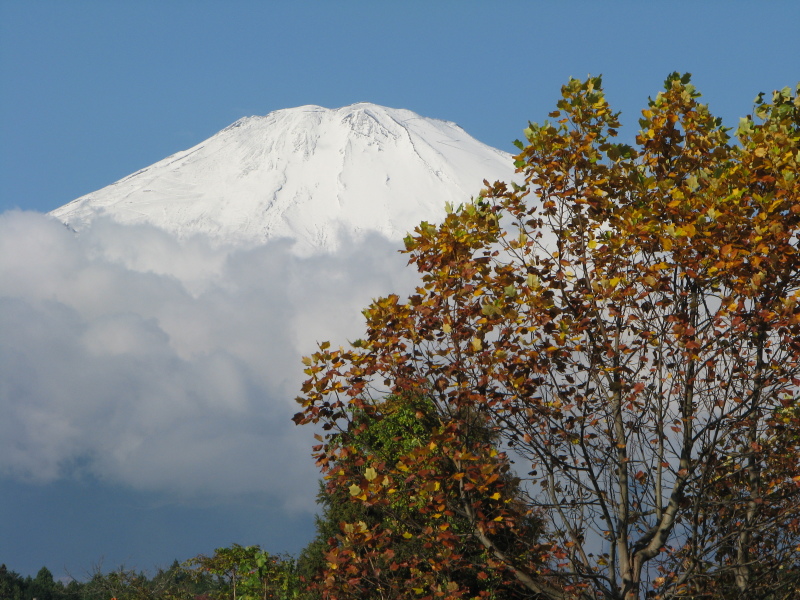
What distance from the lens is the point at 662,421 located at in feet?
20.8

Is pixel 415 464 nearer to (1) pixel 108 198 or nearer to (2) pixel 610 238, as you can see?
(2) pixel 610 238

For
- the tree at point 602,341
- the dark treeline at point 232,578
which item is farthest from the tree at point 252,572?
the tree at point 602,341

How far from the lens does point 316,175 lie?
129m

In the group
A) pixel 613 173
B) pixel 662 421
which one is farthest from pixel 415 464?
pixel 613 173

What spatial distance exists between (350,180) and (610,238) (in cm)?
12533

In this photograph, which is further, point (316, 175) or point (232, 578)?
point (316, 175)

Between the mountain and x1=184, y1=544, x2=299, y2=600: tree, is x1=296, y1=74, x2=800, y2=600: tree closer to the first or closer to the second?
x1=184, y1=544, x2=299, y2=600: tree

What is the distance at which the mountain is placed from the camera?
123 meters

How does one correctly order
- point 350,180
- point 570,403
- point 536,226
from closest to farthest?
point 570,403 → point 536,226 → point 350,180

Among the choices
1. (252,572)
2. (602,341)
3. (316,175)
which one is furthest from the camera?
(316,175)

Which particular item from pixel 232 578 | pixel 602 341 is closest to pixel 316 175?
pixel 232 578

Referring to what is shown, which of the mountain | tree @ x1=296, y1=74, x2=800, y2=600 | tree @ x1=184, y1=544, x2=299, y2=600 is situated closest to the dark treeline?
tree @ x1=184, y1=544, x2=299, y2=600

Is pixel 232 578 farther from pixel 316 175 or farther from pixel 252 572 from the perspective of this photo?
pixel 316 175

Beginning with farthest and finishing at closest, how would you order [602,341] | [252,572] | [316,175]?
[316,175], [252,572], [602,341]
